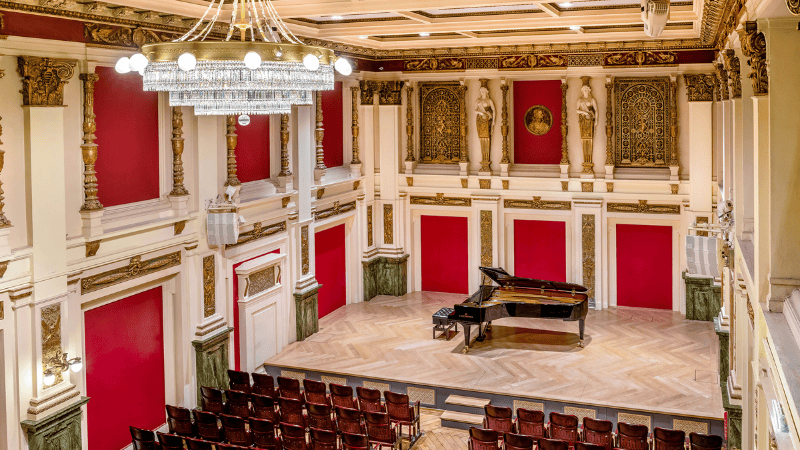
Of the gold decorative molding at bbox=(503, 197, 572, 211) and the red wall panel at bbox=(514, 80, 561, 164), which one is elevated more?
the red wall panel at bbox=(514, 80, 561, 164)

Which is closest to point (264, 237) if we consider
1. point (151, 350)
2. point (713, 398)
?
point (151, 350)

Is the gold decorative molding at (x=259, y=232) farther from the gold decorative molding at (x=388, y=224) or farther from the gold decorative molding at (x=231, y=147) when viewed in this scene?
the gold decorative molding at (x=388, y=224)

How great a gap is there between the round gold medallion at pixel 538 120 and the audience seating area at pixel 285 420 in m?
7.17

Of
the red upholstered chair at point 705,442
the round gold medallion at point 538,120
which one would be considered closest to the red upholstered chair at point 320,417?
the red upholstered chair at point 705,442

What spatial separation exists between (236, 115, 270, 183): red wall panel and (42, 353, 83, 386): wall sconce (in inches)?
161

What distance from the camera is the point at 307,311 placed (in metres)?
13.5

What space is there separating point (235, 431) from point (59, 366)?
2.07 metres

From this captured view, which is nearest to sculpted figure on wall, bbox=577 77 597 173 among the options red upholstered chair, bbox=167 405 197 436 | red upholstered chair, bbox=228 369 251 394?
red upholstered chair, bbox=228 369 251 394

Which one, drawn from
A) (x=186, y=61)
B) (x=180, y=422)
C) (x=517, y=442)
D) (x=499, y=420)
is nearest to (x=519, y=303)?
(x=499, y=420)

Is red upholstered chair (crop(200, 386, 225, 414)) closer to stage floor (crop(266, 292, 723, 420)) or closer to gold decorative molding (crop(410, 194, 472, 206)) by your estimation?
stage floor (crop(266, 292, 723, 420))

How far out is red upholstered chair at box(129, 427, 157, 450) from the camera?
A: 8570mm

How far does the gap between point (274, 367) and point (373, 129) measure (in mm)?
→ 5751

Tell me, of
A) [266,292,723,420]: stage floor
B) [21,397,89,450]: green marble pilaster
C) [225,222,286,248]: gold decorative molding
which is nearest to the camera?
[21,397,89,450]: green marble pilaster

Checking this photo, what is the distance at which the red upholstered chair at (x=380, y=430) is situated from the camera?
938cm
